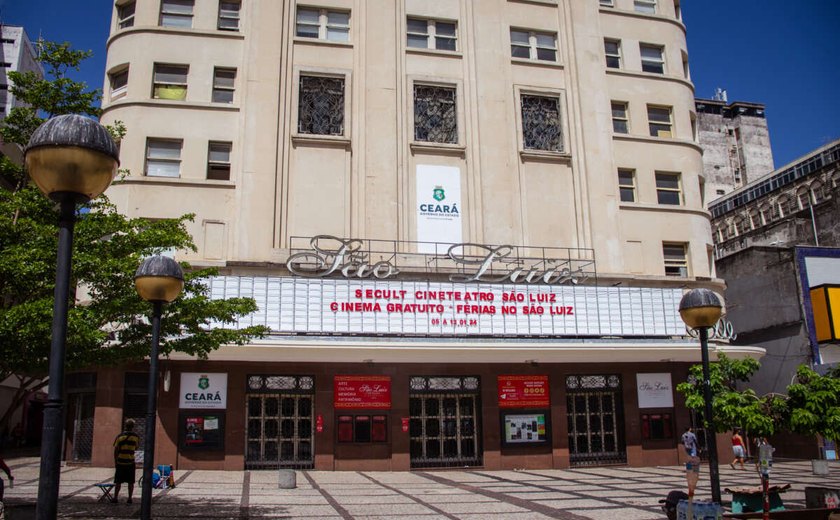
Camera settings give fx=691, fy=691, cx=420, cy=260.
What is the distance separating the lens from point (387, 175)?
2834 cm

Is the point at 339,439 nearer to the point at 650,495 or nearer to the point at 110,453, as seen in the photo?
the point at 110,453

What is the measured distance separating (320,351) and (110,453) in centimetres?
787

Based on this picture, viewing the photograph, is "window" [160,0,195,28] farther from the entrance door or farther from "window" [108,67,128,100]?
the entrance door

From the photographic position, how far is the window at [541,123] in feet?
100

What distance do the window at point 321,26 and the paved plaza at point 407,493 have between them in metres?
18.1

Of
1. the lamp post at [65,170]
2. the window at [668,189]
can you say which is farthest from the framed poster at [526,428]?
the lamp post at [65,170]

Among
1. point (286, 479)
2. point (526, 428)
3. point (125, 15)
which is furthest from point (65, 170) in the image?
point (125, 15)

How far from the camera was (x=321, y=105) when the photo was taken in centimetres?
2895

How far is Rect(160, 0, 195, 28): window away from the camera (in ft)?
94.7

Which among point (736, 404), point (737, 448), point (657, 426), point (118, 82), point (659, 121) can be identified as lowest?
point (737, 448)

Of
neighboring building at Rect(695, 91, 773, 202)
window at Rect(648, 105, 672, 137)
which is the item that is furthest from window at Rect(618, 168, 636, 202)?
neighboring building at Rect(695, 91, 773, 202)

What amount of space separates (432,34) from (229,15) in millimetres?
8784

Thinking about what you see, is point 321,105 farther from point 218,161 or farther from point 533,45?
point 533,45

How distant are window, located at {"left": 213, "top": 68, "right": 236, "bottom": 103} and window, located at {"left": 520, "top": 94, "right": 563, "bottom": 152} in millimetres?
12536
